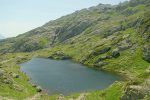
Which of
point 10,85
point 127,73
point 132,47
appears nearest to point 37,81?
point 10,85

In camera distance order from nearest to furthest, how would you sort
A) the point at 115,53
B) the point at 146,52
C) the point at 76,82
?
the point at 76,82 → the point at 146,52 → the point at 115,53

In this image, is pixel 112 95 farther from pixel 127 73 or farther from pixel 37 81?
pixel 127 73

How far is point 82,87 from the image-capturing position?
113125mm

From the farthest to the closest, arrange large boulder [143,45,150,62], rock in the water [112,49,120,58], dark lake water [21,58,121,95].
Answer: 1. rock in the water [112,49,120,58]
2. large boulder [143,45,150,62]
3. dark lake water [21,58,121,95]

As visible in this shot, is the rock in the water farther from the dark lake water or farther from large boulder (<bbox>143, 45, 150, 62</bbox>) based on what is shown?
the dark lake water

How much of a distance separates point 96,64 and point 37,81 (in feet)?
205

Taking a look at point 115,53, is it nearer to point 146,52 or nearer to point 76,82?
point 146,52

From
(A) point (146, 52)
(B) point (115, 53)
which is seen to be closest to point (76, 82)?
(A) point (146, 52)

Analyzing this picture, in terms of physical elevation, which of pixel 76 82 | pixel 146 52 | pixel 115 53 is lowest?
pixel 76 82

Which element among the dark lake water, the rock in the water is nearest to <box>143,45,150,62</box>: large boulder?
the rock in the water

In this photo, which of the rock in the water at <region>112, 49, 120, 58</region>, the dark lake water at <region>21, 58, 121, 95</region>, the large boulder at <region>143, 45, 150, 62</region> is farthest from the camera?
the rock in the water at <region>112, 49, 120, 58</region>

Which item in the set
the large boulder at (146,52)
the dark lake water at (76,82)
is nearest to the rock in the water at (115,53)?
the large boulder at (146,52)

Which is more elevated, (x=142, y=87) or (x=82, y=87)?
(x=142, y=87)

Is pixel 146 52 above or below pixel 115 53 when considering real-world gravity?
above
